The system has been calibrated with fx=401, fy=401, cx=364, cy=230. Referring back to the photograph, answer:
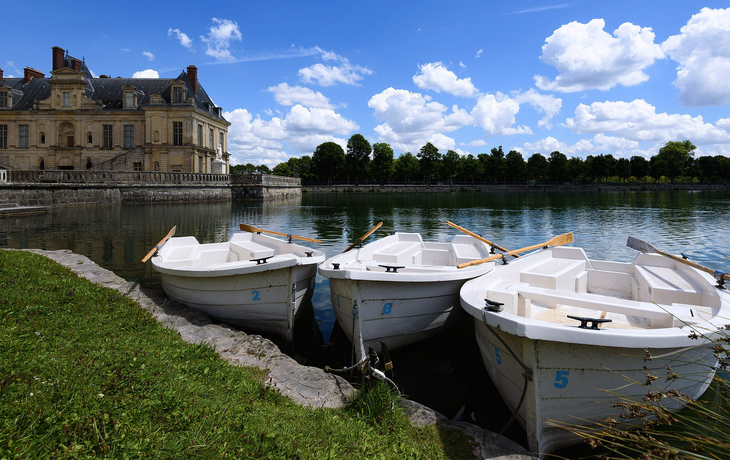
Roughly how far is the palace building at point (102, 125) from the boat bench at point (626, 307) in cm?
4851

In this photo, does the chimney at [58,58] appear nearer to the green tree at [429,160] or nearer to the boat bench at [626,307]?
the boat bench at [626,307]

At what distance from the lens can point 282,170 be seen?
12244 cm

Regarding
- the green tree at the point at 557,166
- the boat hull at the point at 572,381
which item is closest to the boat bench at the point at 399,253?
the boat hull at the point at 572,381

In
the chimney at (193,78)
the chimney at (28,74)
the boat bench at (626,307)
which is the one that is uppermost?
the chimney at (28,74)

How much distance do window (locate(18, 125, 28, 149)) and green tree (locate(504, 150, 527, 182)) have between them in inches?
3832

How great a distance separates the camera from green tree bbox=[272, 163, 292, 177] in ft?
397

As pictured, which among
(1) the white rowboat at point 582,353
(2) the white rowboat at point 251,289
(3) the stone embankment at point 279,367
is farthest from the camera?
(2) the white rowboat at point 251,289

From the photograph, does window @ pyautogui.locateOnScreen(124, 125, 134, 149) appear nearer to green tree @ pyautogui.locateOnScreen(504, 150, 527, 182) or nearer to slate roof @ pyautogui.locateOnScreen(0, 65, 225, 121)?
slate roof @ pyautogui.locateOnScreen(0, 65, 225, 121)

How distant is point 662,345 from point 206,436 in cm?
420

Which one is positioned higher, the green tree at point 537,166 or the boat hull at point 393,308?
the green tree at point 537,166

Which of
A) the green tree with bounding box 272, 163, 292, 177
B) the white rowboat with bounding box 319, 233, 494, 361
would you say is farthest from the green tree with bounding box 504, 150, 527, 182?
the white rowboat with bounding box 319, 233, 494, 361

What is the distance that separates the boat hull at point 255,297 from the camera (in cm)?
696

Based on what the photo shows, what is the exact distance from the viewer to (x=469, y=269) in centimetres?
699

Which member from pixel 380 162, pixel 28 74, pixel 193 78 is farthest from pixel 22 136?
pixel 380 162
